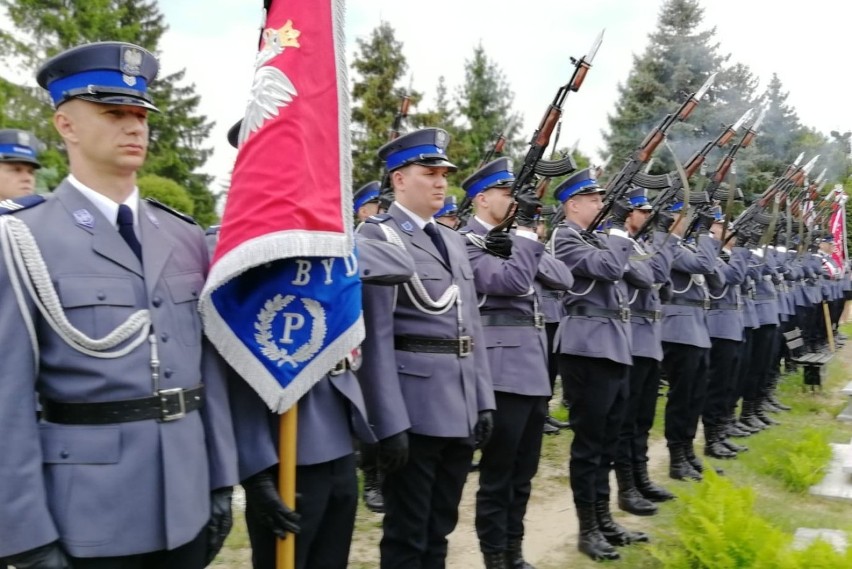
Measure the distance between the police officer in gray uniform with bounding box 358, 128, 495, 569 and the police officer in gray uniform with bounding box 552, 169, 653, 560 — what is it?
1.47 meters

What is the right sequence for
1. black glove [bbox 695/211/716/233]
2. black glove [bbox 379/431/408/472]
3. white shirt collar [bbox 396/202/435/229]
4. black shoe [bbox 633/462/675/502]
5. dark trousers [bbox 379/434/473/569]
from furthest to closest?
black glove [bbox 695/211/716/233]
black shoe [bbox 633/462/675/502]
white shirt collar [bbox 396/202/435/229]
dark trousers [bbox 379/434/473/569]
black glove [bbox 379/431/408/472]

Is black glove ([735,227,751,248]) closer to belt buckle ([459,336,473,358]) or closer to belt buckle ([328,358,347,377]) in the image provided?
belt buckle ([459,336,473,358])

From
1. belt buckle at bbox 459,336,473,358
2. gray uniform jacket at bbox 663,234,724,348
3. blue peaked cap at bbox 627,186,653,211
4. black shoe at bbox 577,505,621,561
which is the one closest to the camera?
belt buckle at bbox 459,336,473,358

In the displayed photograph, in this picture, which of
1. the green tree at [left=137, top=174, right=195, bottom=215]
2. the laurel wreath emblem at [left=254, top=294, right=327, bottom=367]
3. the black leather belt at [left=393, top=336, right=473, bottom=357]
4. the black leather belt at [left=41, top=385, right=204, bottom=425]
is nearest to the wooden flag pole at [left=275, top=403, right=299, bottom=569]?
the laurel wreath emblem at [left=254, top=294, right=327, bottom=367]

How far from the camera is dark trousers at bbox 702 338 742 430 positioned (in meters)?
7.62

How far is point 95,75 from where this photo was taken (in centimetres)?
222

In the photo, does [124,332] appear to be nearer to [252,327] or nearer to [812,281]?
[252,327]

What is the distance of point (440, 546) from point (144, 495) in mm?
1731

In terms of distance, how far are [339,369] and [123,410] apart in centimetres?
91

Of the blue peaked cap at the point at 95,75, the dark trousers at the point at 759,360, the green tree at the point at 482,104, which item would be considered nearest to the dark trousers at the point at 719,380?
the dark trousers at the point at 759,360

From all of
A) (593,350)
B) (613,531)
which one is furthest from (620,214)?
(613,531)

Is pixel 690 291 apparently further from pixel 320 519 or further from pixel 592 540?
pixel 320 519

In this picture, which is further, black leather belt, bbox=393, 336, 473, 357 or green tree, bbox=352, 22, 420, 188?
green tree, bbox=352, 22, 420, 188

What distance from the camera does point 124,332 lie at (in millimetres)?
2141
